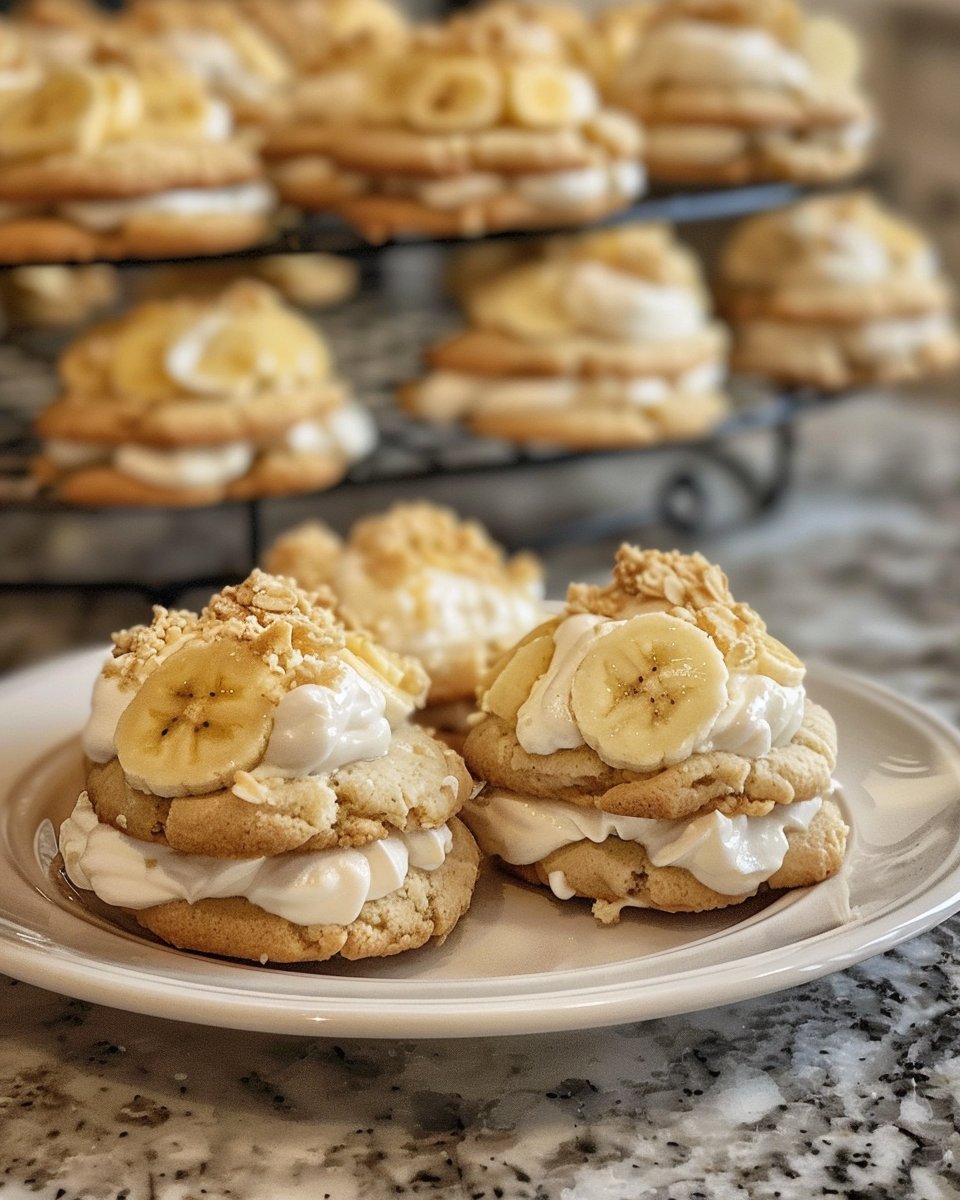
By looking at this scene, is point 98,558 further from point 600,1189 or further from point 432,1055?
point 600,1189

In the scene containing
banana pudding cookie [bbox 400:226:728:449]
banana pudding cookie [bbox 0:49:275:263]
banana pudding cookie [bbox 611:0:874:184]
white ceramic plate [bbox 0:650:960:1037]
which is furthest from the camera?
banana pudding cookie [bbox 611:0:874:184]

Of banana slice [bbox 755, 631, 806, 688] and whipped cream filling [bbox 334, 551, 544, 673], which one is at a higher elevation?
banana slice [bbox 755, 631, 806, 688]

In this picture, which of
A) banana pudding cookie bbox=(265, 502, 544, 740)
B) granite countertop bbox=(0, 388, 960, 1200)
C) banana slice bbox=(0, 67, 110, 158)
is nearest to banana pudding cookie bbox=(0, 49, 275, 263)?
banana slice bbox=(0, 67, 110, 158)

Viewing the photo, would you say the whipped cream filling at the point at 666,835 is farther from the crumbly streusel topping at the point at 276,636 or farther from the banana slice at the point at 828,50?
the banana slice at the point at 828,50

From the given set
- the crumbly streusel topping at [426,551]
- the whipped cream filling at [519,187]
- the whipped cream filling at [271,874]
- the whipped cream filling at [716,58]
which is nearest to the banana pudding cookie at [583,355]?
the whipped cream filling at [519,187]

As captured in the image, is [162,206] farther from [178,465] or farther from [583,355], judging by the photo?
[583,355]

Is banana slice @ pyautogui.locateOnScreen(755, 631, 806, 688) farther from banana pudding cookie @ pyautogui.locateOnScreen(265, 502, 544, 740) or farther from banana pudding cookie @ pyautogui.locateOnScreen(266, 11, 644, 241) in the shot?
banana pudding cookie @ pyautogui.locateOnScreen(266, 11, 644, 241)

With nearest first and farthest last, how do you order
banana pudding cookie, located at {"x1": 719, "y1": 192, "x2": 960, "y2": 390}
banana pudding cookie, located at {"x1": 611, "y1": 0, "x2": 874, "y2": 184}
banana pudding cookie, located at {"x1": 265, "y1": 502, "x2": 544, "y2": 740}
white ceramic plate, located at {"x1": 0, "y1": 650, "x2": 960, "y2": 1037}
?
white ceramic plate, located at {"x1": 0, "y1": 650, "x2": 960, "y2": 1037} → banana pudding cookie, located at {"x1": 265, "y1": 502, "x2": 544, "y2": 740} → banana pudding cookie, located at {"x1": 611, "y1": 0, "x2": 874, "y2": 184} → banana pudding cookie, located at {"x1": 719, "y1": 192, "x2": 960, "y2": 390}

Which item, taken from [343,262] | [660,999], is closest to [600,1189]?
[660,999]
